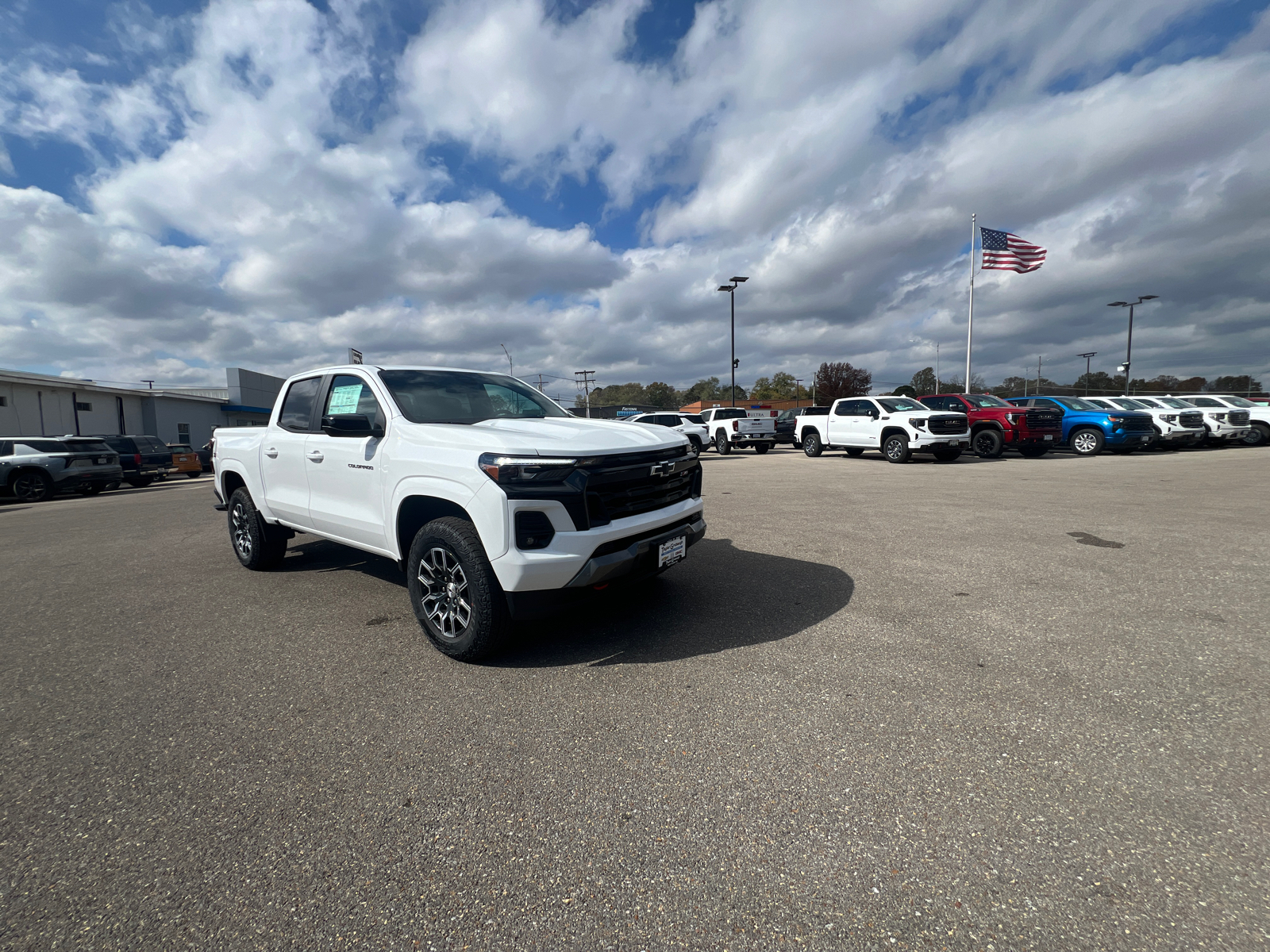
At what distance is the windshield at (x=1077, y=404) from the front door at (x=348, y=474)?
68.7ft

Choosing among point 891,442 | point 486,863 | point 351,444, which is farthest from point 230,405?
point 486,863

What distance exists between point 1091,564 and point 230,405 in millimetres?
52550

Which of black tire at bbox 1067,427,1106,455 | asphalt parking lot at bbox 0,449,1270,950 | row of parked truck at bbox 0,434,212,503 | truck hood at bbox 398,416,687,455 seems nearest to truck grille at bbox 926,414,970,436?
black tire at bbox 1067,427,1106,455

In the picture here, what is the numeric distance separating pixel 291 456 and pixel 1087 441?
2117 cm

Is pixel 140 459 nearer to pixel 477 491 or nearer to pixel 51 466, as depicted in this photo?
pixel 51 466

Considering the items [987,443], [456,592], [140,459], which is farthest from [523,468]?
[140,459]

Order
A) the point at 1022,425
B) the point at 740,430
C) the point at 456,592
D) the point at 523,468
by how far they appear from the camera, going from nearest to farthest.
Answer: the point at 523,468, the point at 456,592, the point at 1022,425, the point at 740,430

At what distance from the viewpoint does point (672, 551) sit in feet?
12.8

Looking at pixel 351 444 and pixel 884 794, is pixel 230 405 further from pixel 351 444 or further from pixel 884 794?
pixel 884 794

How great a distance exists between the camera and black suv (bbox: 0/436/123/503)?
14.6 meters

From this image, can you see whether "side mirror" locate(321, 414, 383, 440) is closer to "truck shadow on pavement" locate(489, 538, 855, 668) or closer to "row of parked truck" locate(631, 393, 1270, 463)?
"truck shadow on pavement" locate(489, 538, 855, 668)

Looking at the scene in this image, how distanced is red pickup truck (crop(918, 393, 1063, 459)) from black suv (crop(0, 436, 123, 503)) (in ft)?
76.0

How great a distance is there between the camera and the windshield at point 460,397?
430 cm

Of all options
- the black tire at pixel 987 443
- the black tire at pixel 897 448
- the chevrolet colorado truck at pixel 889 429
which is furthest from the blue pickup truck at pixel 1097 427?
the black tire at pixel 897 448
